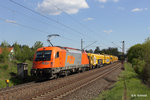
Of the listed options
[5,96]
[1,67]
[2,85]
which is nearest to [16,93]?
[5,96]

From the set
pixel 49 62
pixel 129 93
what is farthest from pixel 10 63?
pixel 129 93

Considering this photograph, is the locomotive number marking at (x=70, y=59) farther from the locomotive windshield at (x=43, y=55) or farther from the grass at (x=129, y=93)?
the grass at (x=129, y=93)

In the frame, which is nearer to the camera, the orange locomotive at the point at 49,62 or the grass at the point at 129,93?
the grass at the point at 129,93

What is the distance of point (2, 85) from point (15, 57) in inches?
790

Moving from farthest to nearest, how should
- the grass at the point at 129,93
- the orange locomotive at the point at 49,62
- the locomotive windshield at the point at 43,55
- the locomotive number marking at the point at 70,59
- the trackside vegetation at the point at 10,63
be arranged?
the locomotive number marking at the point at 70,59
the trackside vegetation at the point at 10,63
the locomotive windshield at the point at 43,55
the orange locomotive at the point at 49,62
the grass at the point at 129,93

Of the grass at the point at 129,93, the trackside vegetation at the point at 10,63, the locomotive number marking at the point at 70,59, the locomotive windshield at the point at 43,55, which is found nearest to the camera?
the grass at the point at 129,93

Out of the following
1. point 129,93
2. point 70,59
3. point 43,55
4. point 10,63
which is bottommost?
point 129,93

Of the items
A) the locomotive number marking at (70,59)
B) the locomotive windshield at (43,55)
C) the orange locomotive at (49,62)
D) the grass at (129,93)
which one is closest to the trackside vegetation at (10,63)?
the orange locomotive at (49,62)

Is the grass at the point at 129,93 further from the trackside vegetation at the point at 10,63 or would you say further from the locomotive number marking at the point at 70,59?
the trackside vegetation at the point at 10,63

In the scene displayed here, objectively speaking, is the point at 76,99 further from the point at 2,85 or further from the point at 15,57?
the point at 15,57

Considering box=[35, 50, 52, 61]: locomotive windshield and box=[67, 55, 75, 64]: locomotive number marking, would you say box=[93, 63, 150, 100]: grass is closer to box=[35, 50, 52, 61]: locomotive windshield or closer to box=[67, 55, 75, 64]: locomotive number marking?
box=[35, 50, 52, 61]: locomotive windshield

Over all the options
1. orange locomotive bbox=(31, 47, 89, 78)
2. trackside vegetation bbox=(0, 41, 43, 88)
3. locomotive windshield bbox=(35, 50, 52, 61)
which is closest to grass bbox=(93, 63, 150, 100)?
orange locomotive bbox=(31, 47, 89, 78)

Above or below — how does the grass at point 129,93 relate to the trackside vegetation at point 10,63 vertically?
below

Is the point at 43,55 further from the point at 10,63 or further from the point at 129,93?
the point at 129,93
